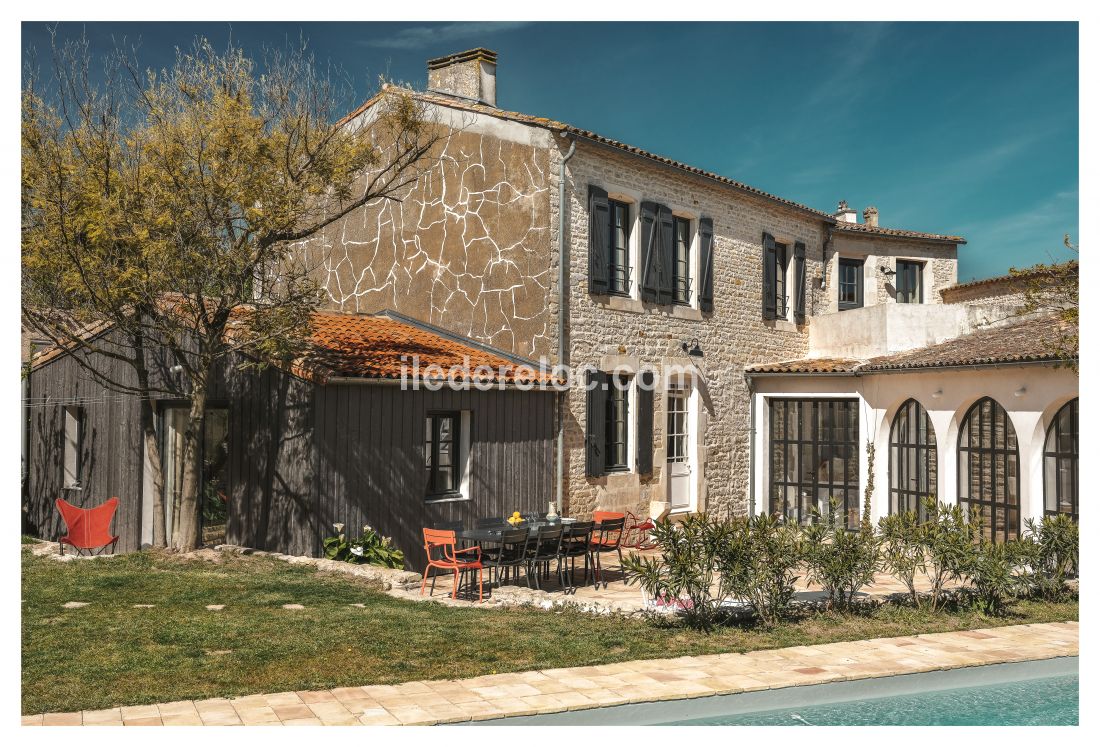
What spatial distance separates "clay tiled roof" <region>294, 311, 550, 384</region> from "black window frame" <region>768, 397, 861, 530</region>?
6.03m

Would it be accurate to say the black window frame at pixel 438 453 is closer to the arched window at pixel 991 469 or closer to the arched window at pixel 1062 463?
the arched window at pixel 991 469

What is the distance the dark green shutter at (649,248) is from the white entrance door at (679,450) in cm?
207

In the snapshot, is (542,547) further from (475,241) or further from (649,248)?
(649,248)

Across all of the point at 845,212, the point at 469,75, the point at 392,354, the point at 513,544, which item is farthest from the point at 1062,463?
the point at 845,212

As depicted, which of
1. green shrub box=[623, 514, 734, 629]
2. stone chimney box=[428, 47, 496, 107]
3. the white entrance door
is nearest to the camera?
green shrub box=[623, 514, 734, 629]

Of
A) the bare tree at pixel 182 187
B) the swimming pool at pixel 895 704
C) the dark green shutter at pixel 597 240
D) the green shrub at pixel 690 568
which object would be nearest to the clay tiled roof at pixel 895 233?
the dark green shutter at pixel 597 240

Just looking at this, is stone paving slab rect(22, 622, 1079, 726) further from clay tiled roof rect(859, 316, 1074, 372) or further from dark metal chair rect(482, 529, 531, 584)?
clay tiled roof rect(859, 316, 1074, 372)

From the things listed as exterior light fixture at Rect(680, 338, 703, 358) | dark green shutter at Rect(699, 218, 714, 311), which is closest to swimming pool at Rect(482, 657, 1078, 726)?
exterior light fixture at Rect(680, 338, 703, 358)

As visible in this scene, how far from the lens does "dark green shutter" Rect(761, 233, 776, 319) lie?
62.4 ft

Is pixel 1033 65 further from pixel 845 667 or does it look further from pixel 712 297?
pixel 845 667

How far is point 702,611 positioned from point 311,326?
709 centimetres

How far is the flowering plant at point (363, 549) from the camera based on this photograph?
11.7 metres

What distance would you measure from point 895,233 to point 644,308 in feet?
28.6

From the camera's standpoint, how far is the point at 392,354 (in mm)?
13117
